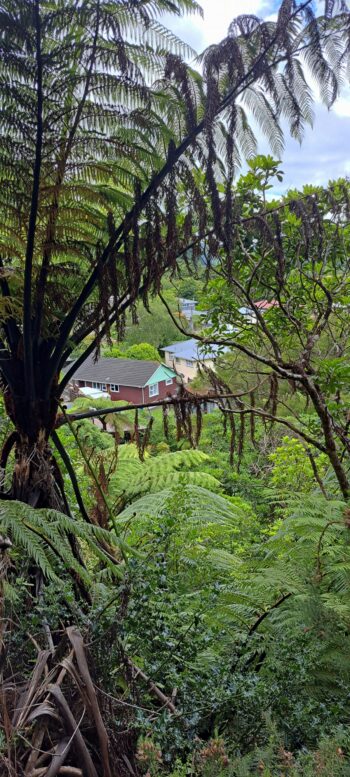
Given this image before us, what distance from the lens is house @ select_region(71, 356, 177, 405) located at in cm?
1256

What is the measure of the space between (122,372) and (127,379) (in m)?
0.41

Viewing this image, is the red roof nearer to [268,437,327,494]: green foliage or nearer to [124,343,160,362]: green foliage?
[268,437,327,494]: green foliage

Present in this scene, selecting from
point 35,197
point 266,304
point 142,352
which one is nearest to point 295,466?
point 266,304

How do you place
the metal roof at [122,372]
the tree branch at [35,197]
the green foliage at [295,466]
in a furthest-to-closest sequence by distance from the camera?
the metal roof at [122,372], the green foliage at [295,466], the tree branch at [35,197]

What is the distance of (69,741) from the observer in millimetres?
711

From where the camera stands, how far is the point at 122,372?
13.2m

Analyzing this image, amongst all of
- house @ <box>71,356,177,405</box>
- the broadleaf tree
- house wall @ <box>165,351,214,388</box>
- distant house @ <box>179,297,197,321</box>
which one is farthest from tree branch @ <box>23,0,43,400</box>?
house @ <box>71,356,177,405</box>

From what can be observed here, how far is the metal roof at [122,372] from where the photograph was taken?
492 inches

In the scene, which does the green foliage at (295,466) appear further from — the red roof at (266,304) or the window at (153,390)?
the window at (153,390)

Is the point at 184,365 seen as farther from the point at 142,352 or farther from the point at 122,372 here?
the point at 122,372

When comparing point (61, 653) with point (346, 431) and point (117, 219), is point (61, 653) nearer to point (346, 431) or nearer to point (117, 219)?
point (346, 431)

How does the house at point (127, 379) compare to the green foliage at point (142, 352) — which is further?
the green foliage at point (142, 352)

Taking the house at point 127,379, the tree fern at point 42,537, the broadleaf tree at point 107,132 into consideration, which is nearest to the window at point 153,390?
the house at point 127,379

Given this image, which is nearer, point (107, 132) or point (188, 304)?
point (107, 132)
